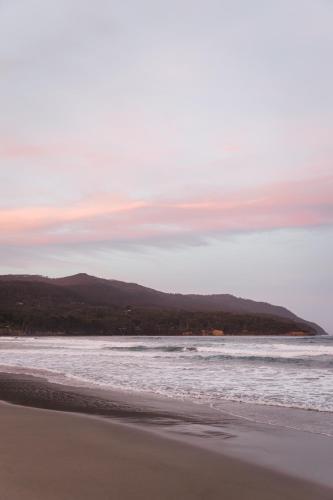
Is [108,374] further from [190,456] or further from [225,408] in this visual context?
[190,456]

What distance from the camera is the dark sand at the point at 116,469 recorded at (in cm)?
407

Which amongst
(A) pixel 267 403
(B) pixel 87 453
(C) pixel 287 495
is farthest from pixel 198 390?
(C) pixel 287 495

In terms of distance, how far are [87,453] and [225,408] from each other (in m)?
4.56

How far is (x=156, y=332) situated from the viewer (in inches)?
5138

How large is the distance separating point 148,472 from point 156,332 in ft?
418

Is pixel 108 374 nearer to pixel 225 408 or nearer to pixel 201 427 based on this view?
pixel 225 408

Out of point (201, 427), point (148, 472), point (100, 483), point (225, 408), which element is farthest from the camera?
point (225, 408)

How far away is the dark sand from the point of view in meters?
4.07

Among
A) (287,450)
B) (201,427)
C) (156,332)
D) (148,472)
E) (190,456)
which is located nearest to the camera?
(148,472)

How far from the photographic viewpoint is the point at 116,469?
468 centimetres

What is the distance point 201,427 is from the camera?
24.1 ft

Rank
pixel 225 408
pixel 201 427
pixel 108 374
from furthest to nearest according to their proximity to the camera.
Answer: pixel 108 374
pixel 225 408
pixel 201 427

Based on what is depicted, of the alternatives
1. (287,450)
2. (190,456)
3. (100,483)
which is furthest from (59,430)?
(287,450)

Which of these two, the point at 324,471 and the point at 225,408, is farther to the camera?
the point at 225,408
